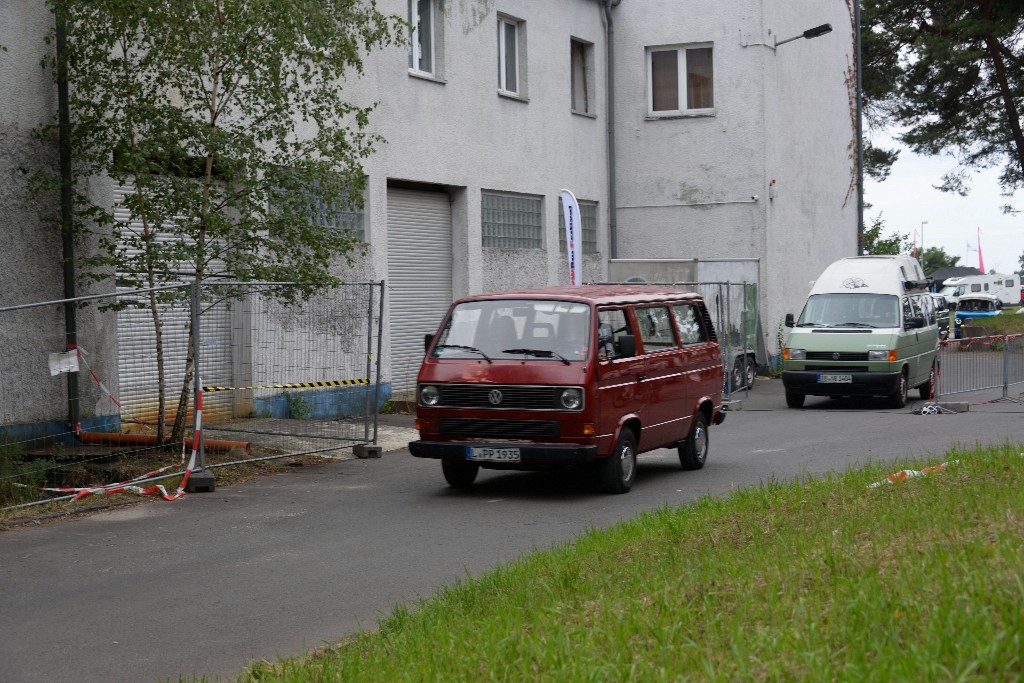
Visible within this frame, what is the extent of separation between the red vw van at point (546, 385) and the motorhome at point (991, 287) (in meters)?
74.2

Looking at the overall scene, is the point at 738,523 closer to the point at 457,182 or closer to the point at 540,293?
the point at 540,293

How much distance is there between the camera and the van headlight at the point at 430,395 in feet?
39.4

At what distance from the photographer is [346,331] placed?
14984 millimetres

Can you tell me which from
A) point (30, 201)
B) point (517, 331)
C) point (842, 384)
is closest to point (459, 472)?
point (517, 331)

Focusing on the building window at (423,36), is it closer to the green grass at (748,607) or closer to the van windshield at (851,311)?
the van windshield at (851,311)

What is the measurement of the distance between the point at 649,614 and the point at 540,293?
7030 mm

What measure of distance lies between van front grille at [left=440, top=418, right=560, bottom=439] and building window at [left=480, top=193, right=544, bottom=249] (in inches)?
483

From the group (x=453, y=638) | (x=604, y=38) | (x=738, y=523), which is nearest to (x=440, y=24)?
(x=604, y=38)

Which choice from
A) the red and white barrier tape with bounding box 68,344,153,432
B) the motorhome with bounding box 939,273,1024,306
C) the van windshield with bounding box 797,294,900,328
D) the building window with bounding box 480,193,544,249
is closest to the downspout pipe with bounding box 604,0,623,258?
the building window with bounding box 480,193,544,249

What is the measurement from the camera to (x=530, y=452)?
11.6 metres

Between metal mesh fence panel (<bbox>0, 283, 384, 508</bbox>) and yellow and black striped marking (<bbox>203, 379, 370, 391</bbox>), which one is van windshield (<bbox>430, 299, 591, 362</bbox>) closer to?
metal mesh fence panel (<bbox>0, 283, 384, 508</bbox>)

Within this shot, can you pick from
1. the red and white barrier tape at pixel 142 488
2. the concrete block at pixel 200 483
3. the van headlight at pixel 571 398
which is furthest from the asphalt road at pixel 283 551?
the van headlight at pixel 571 398

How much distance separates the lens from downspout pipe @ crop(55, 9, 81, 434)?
46.6 ft

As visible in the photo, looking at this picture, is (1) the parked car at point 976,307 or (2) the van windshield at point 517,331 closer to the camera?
(2) the van windshield at point 517,331
